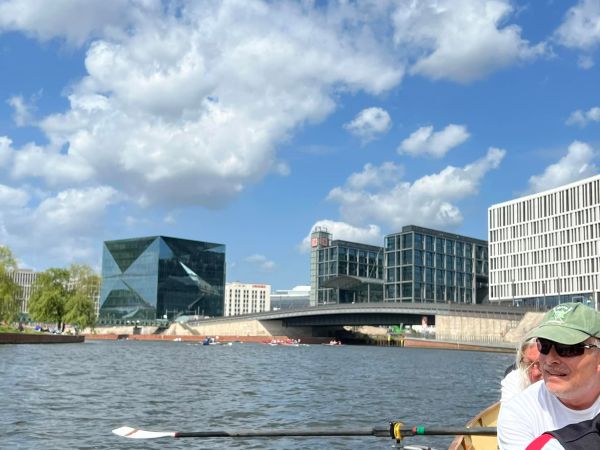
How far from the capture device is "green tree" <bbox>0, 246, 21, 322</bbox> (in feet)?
219

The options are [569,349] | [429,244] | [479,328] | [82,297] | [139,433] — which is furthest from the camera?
[429,244]

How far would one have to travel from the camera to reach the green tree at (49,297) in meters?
80.5

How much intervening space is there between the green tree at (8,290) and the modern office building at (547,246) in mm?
85158

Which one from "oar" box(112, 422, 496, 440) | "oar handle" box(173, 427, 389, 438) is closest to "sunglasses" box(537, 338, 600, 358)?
"oar" box(112, 422, 496, 440)

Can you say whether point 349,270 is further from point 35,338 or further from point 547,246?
point 35,338

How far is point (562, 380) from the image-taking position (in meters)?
A: 3.42

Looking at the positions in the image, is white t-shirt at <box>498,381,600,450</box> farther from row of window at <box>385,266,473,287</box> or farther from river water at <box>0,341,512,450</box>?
row of window at <box>385,266,473,287</box>

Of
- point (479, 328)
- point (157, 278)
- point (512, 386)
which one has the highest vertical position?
point (157, 278)

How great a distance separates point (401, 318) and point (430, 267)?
2254 inches

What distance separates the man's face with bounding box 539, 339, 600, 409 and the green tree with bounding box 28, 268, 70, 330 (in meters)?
83.5

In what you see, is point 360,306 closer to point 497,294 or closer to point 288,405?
point 497,294

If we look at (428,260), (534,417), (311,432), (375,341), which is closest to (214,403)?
(311,432)

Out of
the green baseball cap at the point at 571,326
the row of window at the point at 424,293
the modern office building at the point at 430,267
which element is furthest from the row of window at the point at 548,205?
the green baseball cap at the point at 571,326

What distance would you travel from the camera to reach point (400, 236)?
16550 centimetres
